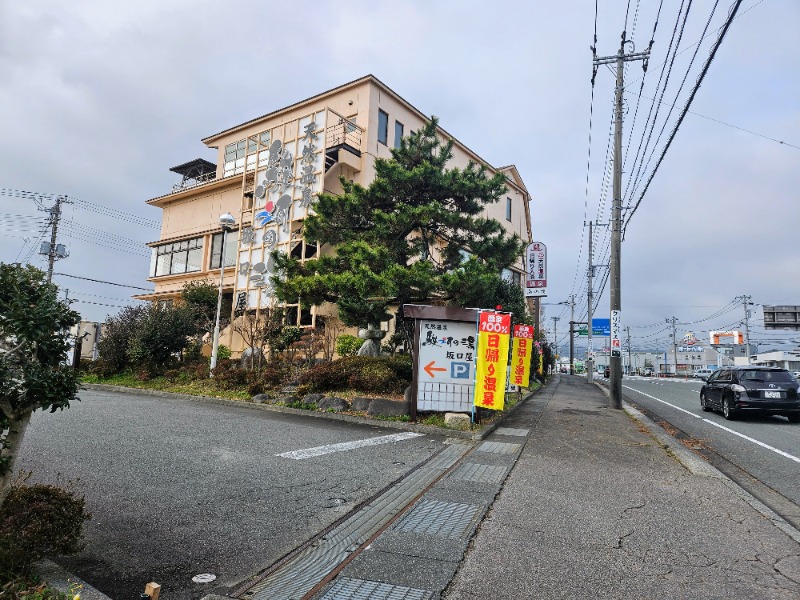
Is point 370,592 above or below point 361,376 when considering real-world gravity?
below

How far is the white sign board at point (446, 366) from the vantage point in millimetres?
10828

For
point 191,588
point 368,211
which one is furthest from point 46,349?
point 368,211

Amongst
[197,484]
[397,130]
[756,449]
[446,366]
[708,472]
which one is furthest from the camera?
[397,130]

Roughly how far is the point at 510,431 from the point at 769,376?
25.9 feet

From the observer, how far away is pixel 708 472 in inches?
276

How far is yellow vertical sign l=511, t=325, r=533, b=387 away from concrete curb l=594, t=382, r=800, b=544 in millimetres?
5372

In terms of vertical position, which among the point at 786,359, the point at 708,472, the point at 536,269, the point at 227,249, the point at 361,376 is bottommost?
the point at 708,472

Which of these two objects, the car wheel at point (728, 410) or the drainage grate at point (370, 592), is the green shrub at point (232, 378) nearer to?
the drainage grate at point (370, 592)

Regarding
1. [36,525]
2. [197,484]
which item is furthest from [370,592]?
[197,484]

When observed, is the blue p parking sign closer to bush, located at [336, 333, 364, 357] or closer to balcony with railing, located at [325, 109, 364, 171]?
bush, located at [336, 333, 364, 357]

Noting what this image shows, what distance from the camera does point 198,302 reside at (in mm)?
23172

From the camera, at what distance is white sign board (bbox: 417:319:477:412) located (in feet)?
35.5

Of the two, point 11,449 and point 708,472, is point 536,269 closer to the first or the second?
point 708,472

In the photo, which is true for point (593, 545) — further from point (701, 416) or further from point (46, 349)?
point (701, 416)
